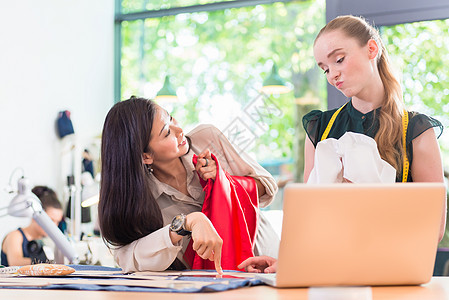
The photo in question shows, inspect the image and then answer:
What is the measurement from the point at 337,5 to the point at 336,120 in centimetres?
210

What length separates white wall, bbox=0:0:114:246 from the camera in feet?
11.4

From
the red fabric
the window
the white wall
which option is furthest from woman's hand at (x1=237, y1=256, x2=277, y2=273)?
the window

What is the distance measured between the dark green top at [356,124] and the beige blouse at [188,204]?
242 millimetres

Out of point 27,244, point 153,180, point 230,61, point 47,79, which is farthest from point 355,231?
point 230,61

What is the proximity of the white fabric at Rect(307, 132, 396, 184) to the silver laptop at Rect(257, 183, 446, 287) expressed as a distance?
16.7 inches

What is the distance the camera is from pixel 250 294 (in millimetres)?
871

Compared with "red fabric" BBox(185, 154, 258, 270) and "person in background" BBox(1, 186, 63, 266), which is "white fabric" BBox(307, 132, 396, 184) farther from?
"person in background" BBox(1, 186, 63, 266)

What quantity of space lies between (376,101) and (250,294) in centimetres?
89

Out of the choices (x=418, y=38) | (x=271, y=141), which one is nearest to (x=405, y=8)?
(x=418, y=38)

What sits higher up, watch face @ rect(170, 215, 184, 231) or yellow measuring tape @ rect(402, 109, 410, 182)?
yellow measuring tape @ rect(402, 109, 410, 182)

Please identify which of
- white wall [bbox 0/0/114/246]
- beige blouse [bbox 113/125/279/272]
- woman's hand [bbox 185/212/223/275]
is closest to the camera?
woman's hand [bbox 185/212/223/275]

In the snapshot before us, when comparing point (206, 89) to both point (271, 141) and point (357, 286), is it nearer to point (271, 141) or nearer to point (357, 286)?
point (271, 141)

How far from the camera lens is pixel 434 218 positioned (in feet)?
2.84

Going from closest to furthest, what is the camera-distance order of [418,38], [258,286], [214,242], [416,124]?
[258,286] < [214,242] < [416,124] < [418,38]
